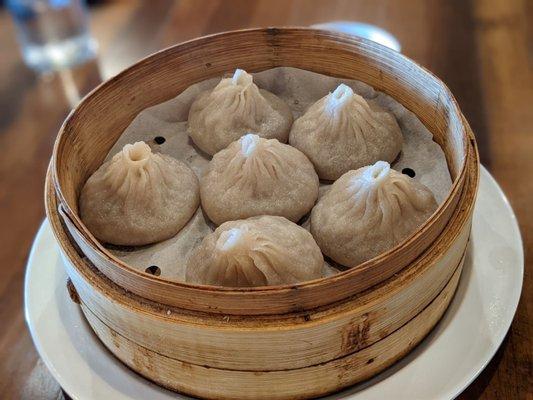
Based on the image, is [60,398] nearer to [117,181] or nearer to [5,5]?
[117,181]

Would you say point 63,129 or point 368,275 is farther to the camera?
point 63,129

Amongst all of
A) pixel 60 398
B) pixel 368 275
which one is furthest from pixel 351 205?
pixel 60 398

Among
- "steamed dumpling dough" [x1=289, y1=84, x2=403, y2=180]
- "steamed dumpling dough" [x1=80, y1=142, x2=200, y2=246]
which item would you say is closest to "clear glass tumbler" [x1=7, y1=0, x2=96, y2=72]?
"steamed dumpling dough" [x1=80, y1=142, x2=200, y2=246]

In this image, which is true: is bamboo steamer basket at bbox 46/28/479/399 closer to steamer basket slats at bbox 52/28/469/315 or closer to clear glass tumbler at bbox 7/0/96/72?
Result: steamer basket slats at bbox 52/28/469/315

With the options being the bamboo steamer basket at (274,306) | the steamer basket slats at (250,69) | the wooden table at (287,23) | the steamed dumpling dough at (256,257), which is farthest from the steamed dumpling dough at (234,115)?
the wooden table at (287,23)

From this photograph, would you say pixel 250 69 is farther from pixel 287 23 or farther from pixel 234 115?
pixel 287 23

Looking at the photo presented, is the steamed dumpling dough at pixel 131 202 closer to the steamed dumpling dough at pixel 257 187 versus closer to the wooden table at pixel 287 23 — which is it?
the steamed dumpling dough at pixel 257 187
